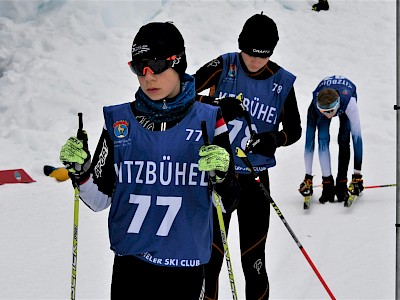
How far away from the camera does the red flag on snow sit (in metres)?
9.09

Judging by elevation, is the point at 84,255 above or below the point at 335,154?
below

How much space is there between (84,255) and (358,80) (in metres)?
9.47

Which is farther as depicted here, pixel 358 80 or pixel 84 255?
pixel 358 80

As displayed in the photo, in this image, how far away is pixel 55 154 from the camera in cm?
1033

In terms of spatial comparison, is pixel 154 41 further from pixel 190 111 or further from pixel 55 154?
pixel 55 154

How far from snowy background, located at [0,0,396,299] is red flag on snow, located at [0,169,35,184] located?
6.6 inches

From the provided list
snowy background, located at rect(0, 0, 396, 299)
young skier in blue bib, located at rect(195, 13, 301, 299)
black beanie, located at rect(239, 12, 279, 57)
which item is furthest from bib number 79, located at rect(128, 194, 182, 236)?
snowy background, located at rect(0, 0, 396, 299)

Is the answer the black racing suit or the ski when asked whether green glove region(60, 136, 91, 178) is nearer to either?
the black racing suit

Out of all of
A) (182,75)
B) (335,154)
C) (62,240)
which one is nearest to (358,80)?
(335,154)

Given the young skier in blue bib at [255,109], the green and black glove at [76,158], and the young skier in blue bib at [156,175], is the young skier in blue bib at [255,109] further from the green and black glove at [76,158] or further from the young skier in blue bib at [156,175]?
the green and black glove at [76,158]

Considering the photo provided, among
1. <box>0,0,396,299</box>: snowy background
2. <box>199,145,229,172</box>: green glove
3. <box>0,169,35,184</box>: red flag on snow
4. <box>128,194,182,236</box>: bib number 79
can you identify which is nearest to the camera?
<box>199,145,229,172</box>: green glove

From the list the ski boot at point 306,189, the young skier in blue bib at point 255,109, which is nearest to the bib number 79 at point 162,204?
the young skier in blue bib at point 255,109

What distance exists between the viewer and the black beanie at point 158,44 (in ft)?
9.97

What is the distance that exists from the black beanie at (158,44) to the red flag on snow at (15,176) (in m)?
6.34
